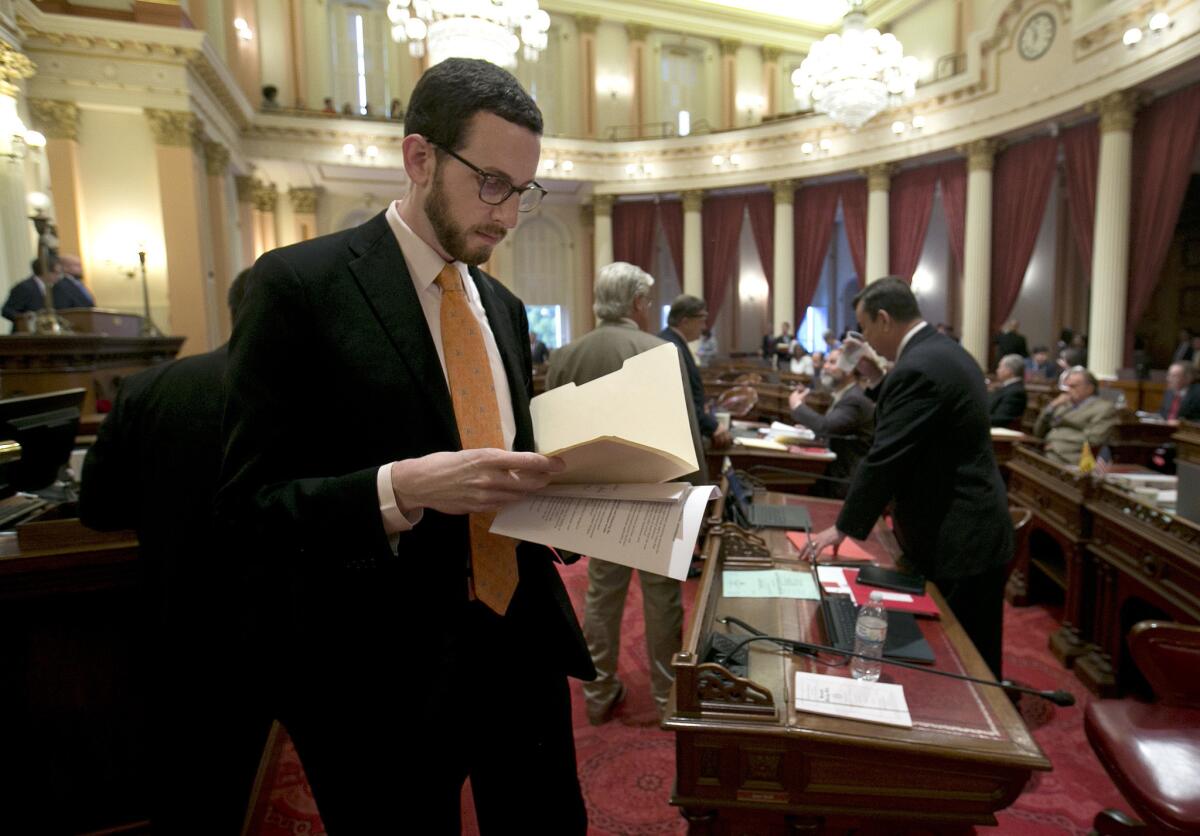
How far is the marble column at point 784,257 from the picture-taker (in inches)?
535

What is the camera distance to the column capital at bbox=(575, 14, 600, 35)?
47.6ft

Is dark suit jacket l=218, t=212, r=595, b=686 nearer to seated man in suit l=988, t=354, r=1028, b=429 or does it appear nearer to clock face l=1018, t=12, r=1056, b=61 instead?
seated man in suit l=988, t=354, r=1028, b=429

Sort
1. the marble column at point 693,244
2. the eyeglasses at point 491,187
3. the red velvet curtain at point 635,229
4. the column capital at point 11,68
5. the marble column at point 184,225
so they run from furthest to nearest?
the red velvet curtain at point 635,229 < the marble column at point 693,244 < the marble column at point 184,225 < the column capital at point 11,68 < the eyeglasses at point 491,187

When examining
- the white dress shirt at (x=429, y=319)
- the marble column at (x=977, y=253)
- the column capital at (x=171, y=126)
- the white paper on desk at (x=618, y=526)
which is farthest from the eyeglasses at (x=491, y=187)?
the marble column at (x=977, y=253)

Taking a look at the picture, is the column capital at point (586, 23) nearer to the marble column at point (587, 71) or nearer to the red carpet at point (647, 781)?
the marble column at point (587, 71)

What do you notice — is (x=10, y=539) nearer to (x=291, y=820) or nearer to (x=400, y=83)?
(x=291, y=820)

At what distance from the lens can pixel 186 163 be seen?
859cm

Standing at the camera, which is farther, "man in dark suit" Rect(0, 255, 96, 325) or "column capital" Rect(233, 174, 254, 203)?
"column capital" Rect(233, 174, 254, 203)

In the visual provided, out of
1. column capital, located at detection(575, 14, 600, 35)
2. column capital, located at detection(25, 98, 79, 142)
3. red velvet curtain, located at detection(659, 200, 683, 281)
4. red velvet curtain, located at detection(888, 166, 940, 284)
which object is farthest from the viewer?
red velvet curtain, located at detection(659, 200, 683, 281)

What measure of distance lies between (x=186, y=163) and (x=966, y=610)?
9.81 metres

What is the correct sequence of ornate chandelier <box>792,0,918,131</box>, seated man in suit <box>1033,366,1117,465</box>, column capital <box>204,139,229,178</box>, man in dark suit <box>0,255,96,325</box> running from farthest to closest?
column capital <box>204,139,229,178</box> → ornate chandelier <box>792,0,918,131</box> → man in dark suit <box>0,255,96,325</box> → seated man in suit <box>1033,366,1117,465</box>

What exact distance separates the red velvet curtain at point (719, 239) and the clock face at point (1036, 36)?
5.93 meters

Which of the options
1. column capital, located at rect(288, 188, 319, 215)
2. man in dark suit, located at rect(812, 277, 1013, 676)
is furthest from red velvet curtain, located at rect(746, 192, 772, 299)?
man in dark suit, located at rect(812, 277, 1013, 676)

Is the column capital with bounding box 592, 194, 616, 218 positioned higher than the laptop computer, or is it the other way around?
the column capital with bounding box 592, 194, 616, 218
